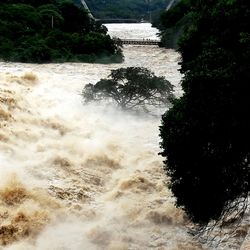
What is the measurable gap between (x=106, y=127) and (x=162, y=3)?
130464 millimetres

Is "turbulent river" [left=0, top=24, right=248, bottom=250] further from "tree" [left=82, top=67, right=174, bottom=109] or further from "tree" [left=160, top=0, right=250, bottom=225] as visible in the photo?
"tree" [left=160, top=0, right=250, bottom=225]

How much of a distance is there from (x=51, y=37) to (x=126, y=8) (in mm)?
91303

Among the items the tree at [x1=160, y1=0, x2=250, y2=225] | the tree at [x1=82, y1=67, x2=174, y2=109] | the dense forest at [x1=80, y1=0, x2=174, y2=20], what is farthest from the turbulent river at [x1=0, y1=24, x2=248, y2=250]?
the dense forest at [x1=80, y1=0, x2=174, y2=20]

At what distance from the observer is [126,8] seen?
417ft

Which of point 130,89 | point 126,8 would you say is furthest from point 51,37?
point 126,8

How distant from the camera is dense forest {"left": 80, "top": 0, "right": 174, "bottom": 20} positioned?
111062 millimetres

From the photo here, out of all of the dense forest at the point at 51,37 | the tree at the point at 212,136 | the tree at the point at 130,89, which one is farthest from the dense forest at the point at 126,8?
the tree at the point at 212,136

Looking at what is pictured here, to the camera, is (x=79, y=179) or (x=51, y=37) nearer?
(x=79, y=179)

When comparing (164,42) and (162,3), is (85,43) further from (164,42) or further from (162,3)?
(162,3)

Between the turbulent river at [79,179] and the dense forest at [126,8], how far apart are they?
296 ft

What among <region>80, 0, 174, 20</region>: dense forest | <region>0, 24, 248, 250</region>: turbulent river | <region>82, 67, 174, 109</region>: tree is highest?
<region>80, 0, 174, 20</region>: dense forest

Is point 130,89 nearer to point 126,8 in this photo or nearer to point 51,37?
point 51,37

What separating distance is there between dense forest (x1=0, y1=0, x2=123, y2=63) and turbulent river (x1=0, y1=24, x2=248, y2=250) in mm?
12453

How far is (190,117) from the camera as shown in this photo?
913 centimetres
